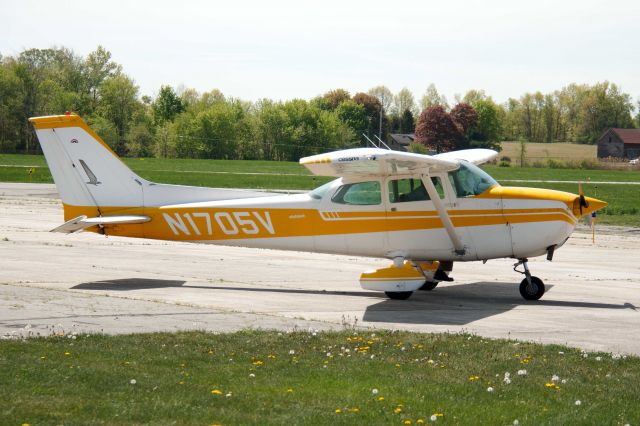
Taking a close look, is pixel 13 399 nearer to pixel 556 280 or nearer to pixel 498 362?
pixel 498 362

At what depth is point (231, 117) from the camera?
315 ft

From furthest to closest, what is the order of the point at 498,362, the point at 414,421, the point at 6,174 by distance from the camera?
the point at 6,174
the point at 498,362
the point at 414,421

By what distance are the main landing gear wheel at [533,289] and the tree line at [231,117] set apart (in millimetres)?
52042

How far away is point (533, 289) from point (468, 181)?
207cm

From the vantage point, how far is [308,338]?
1113 cm

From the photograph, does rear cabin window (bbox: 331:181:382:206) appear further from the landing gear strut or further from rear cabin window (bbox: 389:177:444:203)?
the landing gear strut

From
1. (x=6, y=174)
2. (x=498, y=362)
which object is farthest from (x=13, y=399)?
(x=6, y=174)

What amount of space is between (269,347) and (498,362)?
255 centimetres

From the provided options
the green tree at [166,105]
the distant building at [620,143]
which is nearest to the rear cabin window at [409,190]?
the green tree at [166,105]

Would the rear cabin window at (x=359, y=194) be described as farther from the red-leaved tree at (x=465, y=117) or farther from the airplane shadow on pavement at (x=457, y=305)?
the red-leaved tree at (x=465, y=117)

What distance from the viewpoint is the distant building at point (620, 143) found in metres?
122

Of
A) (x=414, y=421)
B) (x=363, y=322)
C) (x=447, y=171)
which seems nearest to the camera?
(x=414, y=421)

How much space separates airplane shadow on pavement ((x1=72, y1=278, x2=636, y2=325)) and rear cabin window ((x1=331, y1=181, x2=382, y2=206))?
61.6 inches

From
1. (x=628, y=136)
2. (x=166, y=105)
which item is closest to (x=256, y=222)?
(x=166, y=105)
